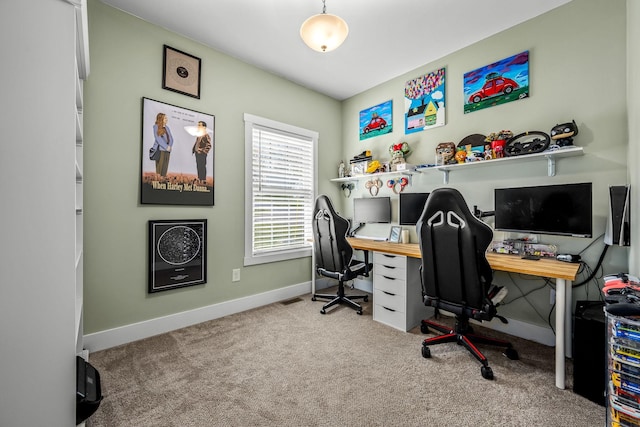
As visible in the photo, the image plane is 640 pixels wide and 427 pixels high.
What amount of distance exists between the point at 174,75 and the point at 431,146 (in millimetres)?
2719

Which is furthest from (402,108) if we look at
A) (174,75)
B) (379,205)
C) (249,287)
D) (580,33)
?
(249,287)

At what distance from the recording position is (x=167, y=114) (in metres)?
2.46

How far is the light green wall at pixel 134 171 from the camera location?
6.96 ft

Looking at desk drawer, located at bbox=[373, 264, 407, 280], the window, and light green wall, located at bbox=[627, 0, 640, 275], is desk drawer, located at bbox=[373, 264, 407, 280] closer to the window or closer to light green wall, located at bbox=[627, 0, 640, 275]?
the window

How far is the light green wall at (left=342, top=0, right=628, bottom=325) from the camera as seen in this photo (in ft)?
6.47

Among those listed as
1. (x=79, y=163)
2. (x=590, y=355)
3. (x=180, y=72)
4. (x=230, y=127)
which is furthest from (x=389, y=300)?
(x=180, y=72)

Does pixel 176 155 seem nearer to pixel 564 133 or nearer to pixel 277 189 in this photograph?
Answer: pixel 277 189

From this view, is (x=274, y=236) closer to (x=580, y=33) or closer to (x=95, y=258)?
(x=95, y=258)

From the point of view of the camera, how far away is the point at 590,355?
1.54m

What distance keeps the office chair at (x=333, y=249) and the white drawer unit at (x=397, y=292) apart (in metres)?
0.26

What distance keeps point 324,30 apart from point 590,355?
2.56 metres

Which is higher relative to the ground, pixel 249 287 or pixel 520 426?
pixel 249 287

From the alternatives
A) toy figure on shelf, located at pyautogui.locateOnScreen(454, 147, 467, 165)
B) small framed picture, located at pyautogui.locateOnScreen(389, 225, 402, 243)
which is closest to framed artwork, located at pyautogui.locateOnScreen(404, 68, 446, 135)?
toy figure on shelf, located at pyautogui.locateOnScreen(454, 147, 467, 165)

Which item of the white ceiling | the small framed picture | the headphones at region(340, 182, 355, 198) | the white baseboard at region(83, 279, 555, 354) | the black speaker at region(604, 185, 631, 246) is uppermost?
the white ceiling
